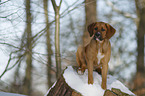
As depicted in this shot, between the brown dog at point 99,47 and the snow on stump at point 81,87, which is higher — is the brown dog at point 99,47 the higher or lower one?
the higher one

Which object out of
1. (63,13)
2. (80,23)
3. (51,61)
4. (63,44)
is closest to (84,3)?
(63,13)

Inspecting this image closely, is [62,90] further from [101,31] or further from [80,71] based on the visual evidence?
[101,31]

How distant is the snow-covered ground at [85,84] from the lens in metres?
1.13

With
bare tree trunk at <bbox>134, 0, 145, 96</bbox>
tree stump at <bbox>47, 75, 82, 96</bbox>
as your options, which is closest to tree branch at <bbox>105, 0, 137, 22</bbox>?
bare tree trunk at <bbox>134, 0, 145, 96</bbox>

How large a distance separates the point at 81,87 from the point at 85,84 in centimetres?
5

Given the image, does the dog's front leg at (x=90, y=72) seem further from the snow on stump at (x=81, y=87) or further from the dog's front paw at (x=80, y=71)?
the dog's front paw at (x=80, y=71)

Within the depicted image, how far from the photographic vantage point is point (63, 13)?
1944 mm

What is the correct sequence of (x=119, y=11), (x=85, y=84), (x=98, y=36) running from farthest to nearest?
(x=119, y=11), (x=85, y=84), (x=98, y=36)

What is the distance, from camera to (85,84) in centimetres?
118

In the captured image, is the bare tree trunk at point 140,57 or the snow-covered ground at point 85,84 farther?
the bare tree trunk at point 140,57

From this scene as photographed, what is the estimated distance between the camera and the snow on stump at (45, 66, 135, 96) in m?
1.13

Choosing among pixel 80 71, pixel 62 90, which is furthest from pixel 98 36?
pixel 62 90

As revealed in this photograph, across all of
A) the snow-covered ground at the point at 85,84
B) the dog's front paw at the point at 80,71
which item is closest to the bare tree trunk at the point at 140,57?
the snow-covered ground at the point at 85,84

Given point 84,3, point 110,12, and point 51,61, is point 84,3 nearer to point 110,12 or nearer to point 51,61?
point 51,61
